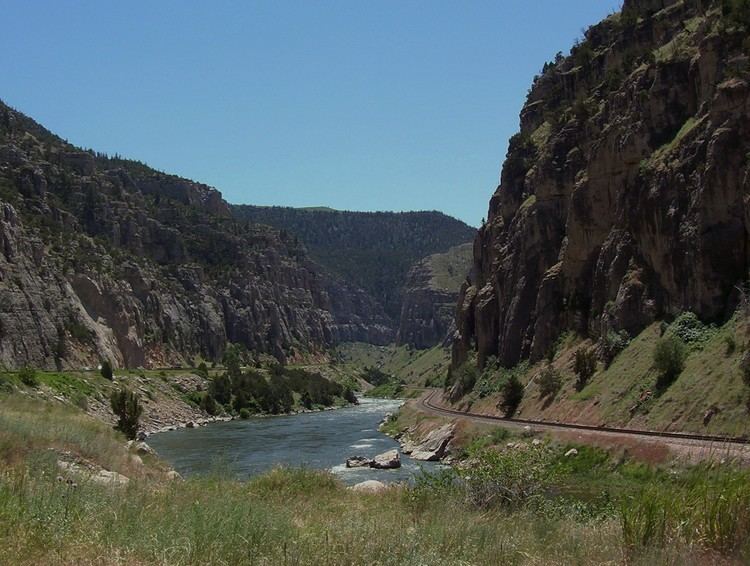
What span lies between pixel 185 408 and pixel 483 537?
92.2 metres

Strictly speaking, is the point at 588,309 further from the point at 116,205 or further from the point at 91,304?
the point at 116,205

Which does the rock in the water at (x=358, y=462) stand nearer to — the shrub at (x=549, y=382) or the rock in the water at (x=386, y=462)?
the rock in the water at (x=386, y=462)

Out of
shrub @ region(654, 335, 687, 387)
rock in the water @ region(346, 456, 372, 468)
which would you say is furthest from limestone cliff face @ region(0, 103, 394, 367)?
shrub @ region(654, 335, 687, 387)

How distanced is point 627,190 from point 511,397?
1918cm

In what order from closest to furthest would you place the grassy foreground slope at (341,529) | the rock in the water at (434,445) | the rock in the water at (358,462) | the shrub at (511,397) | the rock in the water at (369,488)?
the grassy foreground slope at (341,529) < the rock in the water at (369,488) < the rock in the water at (358,462) < the rock in the water at (434,445) < the shrub at (511,397)

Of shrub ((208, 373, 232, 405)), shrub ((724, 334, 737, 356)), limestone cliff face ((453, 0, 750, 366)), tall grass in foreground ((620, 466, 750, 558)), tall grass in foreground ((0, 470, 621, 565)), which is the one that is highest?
limestone cliff face ((453, 0, 750, 366))

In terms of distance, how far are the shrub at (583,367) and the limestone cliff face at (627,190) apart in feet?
8.57

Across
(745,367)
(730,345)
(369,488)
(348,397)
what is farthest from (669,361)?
(348,397)

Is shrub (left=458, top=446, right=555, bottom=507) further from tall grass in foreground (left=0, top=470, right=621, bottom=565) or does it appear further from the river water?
the river water

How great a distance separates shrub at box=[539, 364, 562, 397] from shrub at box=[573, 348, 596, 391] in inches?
63.2

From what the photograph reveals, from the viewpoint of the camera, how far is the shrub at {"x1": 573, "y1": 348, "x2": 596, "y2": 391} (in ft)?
172

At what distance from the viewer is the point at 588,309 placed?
208 ft

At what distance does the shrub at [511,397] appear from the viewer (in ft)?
201

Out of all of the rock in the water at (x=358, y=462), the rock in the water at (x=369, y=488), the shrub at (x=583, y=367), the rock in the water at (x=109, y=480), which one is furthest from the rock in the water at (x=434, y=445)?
the rock in the water at (x=109, y=480)
